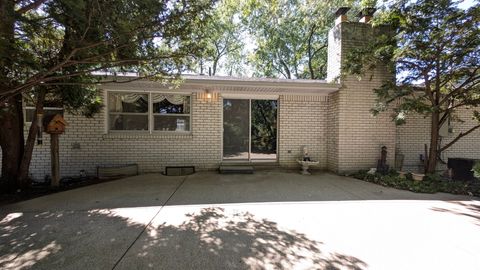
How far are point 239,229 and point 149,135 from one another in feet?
16.1

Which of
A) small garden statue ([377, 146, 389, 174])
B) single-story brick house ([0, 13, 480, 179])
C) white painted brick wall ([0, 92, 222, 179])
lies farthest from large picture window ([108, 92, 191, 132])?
small garden statue ([377, 146, 389, 174])

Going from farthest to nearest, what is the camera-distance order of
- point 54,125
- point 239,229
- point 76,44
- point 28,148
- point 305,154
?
point 305,154, point 54,125, point 28,148, point 76,44, point 239,229

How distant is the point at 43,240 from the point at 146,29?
10.4 ft

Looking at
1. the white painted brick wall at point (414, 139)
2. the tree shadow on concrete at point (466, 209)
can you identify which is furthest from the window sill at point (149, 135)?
the white painted brick wall at point (414, 139)

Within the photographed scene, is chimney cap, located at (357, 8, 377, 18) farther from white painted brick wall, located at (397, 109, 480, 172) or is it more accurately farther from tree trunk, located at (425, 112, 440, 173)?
white painted brick wall, located at (397, 109, 480, 172)

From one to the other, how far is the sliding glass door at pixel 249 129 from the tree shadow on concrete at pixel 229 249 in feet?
14.2

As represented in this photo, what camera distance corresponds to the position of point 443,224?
11.5ft

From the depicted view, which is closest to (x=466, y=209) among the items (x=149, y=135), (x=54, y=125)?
(x=149, y=135)

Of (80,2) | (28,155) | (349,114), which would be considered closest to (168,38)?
(80,2)

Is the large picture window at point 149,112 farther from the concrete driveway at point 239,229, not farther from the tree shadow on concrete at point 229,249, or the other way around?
the tree shadow on concrete at point 229,249

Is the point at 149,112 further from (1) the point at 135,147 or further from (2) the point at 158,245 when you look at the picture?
(2) the point at 158,245

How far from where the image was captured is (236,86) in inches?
269

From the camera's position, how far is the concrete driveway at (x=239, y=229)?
2.50 meters

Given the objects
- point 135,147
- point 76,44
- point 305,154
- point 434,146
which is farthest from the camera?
point 305,154
